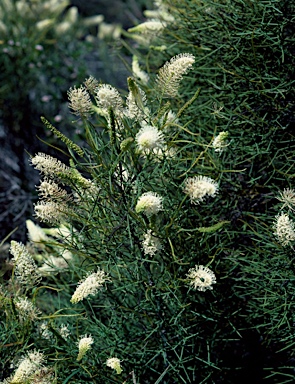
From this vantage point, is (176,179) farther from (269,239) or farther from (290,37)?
(290,37)

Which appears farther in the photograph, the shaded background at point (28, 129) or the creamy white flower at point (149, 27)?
the shaded background at point (28, 129)

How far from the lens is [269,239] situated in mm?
1114

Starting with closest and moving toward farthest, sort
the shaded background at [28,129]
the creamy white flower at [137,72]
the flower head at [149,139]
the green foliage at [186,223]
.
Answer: the flower head at [149,139] → the green foliage at [186,223] → the creamy white flower at [137,72] → the shaded background at [28,129]

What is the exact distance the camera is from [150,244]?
91 centimetres

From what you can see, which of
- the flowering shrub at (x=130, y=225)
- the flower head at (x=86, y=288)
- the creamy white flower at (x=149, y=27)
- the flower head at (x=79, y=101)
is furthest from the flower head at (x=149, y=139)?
the creamy white flower at (x=149, y=27)

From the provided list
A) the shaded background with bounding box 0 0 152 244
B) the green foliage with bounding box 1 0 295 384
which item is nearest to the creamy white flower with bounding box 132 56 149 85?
the green foliage with bounding box 1 0 295 384

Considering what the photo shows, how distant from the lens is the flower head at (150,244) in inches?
35.6

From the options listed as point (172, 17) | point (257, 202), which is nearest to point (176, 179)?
point (257, 202)

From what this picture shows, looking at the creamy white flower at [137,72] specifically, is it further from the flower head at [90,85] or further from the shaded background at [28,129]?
the shaded background at [28,129]

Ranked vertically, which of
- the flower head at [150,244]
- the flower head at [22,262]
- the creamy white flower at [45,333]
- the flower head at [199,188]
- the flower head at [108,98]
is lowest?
the creamy white flower at [45,333]

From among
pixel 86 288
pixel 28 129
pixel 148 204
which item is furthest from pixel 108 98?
pixel 28 129

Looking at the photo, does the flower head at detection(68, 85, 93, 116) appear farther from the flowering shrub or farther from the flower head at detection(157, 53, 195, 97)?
the flower head at detection(157, 53, 195, 97)

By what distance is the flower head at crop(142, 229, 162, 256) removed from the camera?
904 mm

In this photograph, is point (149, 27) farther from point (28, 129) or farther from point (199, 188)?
point (28, 129)
